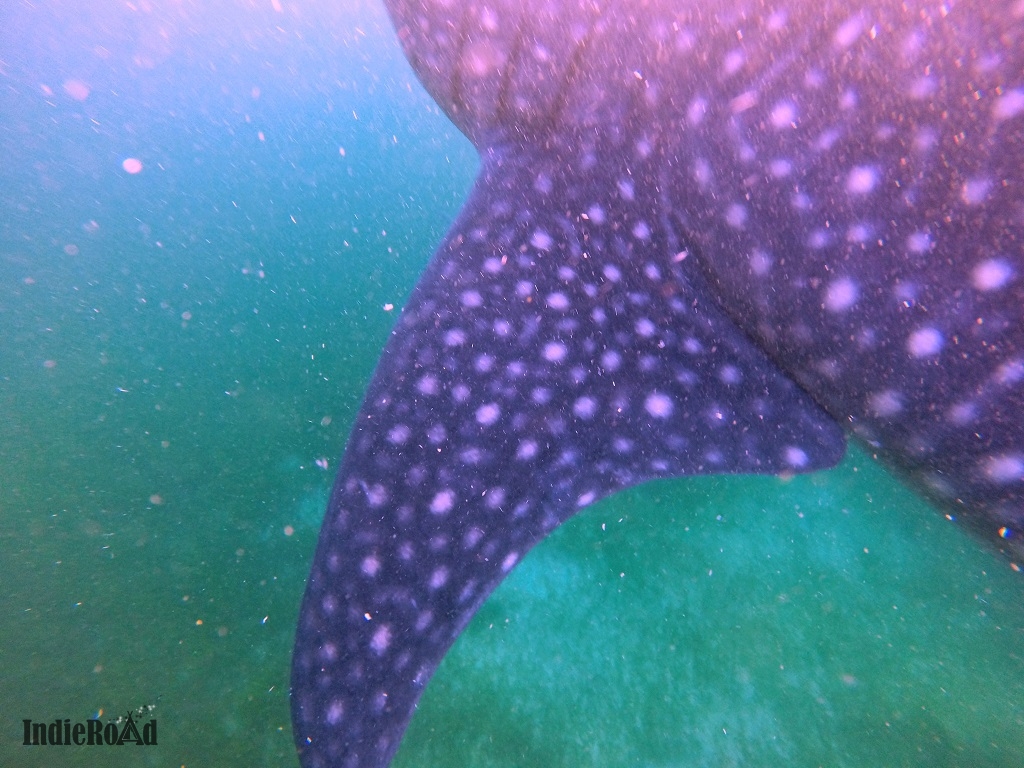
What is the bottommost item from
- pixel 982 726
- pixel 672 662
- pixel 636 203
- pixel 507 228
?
pixel 982 726

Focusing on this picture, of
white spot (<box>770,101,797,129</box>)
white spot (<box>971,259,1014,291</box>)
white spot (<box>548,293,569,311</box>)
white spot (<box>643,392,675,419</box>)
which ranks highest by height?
white spot (<box>770,101,797,129</box>)

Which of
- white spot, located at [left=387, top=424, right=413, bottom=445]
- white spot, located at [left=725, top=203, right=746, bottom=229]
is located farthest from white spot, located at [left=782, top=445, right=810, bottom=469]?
white spot, located at [left=387, top=424, right=413, bottom=445]

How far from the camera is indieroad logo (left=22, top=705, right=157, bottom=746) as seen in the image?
2.92 metres

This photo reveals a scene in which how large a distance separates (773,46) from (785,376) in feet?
3.22

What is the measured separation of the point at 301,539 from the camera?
13.6 ft

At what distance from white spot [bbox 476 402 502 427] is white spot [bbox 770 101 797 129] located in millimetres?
1149

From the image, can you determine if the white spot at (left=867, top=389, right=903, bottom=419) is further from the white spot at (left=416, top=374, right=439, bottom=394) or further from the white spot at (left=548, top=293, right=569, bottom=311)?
the white spot at (left=416, top=374, right=439, bottom=394)

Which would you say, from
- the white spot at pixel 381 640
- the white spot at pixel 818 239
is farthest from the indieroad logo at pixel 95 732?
the white spot at pixel 818 239

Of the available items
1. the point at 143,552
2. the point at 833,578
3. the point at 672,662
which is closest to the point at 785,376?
the point at 672,662

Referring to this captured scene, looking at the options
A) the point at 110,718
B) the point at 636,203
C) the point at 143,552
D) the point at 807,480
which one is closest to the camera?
the point at 636,203

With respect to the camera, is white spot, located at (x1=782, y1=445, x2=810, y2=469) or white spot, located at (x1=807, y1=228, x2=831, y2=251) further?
white spot, located at (x1=782, y1=445, x2=810, y2=469)

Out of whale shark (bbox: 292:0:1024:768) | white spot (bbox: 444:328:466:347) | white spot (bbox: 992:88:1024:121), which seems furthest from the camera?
white spot (bbox: 444:328:466:347)

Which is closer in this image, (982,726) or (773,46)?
(773,46)

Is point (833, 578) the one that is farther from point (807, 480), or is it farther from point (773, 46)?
point (773, 46)
